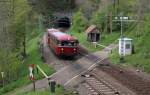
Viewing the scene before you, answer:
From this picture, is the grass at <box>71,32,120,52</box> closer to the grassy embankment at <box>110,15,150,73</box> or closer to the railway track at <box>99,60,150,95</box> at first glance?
the grassy embankment at <box>110,15,150,73</box>

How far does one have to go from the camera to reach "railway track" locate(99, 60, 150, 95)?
2865 centimetres

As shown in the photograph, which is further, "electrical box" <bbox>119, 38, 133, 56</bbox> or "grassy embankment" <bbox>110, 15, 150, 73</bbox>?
"electrical box" <bbox>119, 38, 133, 56</bbox>

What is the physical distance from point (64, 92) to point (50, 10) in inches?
2784

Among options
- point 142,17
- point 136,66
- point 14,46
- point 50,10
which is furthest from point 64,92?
point 50,10

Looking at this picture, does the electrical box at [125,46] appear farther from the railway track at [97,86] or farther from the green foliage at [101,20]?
the green foliage at [101,20]

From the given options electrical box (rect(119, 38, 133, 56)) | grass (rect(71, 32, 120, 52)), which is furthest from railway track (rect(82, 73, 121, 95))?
grass (rect(71, 32, 120, 52))

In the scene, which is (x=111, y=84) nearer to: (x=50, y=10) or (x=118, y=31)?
(x=118, y=31)

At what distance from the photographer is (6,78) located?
143 ft

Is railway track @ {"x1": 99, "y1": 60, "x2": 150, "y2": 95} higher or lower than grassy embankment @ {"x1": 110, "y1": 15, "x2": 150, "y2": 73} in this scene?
lower

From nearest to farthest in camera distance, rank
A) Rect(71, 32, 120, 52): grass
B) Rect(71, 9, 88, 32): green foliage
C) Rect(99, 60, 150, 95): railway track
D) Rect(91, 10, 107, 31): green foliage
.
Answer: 1. Rect(99, 60, 150, 95): railway track
2. Rect(71, 32, 120, 52): grass
3. Rect(91, 10, 107, 31): green foliage
4. Rect(71, 9, 88, 32): green foliage

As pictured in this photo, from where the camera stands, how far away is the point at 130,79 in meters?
32.8

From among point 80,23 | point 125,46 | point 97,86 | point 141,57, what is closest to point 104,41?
point 125,46

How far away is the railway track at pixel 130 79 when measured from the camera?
28.7 metres

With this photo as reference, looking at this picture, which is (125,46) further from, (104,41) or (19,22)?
(104,41)
